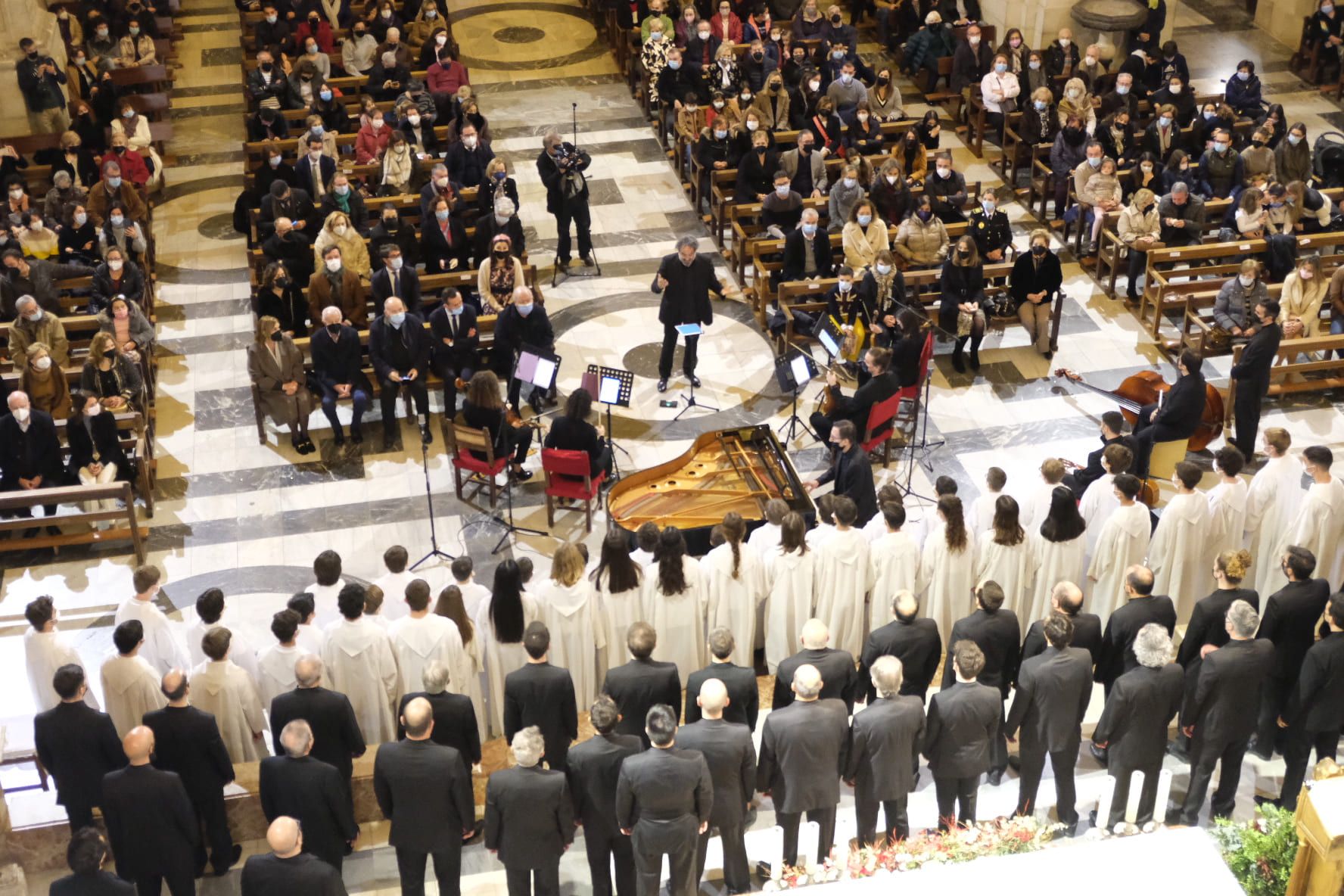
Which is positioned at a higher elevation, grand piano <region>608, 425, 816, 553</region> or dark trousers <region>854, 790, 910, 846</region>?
grand piano <region>608, 425, 816, 553</region>

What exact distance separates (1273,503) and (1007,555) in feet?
6.41

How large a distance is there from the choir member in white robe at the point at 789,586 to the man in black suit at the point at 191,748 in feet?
10.7

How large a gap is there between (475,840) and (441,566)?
10.6 feet

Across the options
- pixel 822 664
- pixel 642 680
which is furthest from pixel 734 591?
pixel 642 680

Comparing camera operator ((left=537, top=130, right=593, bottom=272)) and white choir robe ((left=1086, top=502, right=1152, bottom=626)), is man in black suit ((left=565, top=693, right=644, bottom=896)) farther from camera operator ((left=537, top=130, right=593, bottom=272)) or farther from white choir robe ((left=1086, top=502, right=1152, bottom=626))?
camera operator ((left=537, top=130, right=593, bottom=272))

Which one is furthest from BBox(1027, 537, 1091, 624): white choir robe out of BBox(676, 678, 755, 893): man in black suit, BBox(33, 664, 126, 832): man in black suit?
BBox(33, 664, 126, 832): man in black suit

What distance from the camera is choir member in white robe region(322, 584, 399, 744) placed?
8.04m

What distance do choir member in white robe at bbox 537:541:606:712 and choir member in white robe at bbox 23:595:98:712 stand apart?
2.50 meters

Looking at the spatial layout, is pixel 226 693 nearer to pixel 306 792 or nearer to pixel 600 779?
pixel 306 792

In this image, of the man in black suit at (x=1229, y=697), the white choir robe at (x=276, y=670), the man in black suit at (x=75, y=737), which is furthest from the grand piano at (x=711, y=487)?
the man in black suit at (x=75, y=737)

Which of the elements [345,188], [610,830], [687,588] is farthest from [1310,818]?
[345,188]

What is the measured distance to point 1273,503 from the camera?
9539 mm

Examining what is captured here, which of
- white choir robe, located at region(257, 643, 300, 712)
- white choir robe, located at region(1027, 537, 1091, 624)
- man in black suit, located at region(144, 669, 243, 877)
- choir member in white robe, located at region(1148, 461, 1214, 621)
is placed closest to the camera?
man in black suit, located at region(144, 669, 243, 877)

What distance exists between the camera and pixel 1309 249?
14.5 meters
